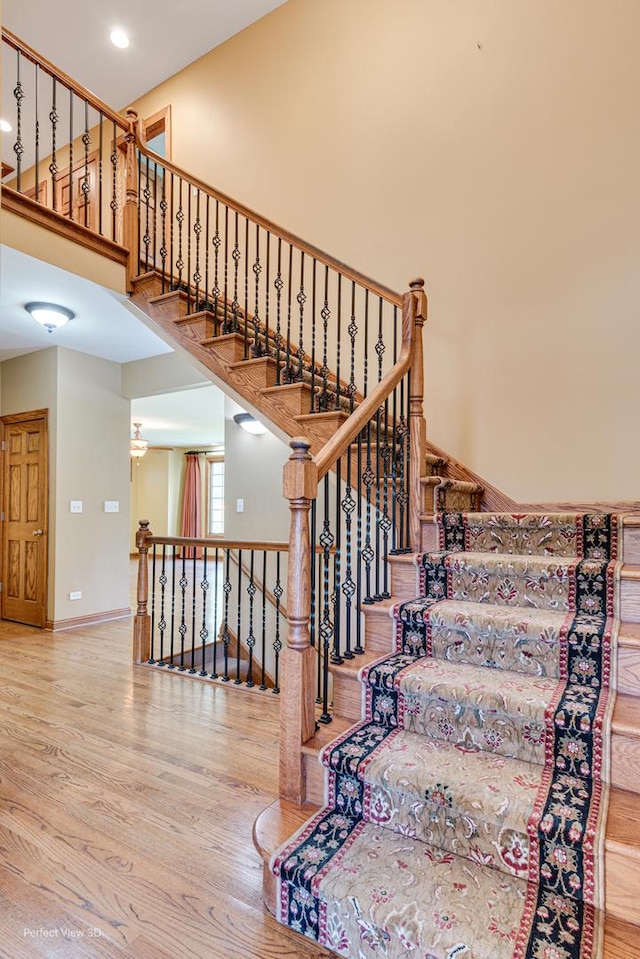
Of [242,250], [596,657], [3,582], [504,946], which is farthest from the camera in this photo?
[3,582]

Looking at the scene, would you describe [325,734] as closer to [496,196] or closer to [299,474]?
[299,474]

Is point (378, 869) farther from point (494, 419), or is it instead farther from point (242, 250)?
point (242, 250)

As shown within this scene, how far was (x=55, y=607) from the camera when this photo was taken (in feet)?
15.5

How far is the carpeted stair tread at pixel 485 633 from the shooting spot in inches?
67.2

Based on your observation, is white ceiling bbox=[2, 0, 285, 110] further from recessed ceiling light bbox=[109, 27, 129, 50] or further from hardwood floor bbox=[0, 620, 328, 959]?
hardwood floor bbox=[0, 620, 328, 959]

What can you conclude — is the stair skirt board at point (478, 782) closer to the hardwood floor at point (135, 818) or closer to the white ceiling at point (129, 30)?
the hardwood floor at point (135, 818)

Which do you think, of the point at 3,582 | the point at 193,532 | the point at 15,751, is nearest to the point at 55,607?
the point at 3,582

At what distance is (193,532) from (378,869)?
10.6m

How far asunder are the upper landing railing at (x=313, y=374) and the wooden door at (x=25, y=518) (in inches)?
89.3

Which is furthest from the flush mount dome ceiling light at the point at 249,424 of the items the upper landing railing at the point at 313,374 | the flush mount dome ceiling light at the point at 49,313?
the flush mount dome ceiling light at the point at 49,313

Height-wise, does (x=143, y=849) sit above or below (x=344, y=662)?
below

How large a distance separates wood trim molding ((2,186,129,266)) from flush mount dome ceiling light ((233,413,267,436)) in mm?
1621

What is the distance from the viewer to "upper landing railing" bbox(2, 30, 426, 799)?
175cm

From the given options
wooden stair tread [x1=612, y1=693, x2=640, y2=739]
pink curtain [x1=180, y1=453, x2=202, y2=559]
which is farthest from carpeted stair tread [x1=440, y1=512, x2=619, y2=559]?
pink curtain [x1=180, y1=453, x2=202, y2=559]
